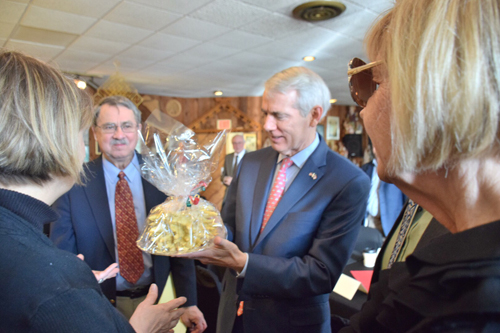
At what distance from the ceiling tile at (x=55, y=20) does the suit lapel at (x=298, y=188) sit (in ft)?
9.23

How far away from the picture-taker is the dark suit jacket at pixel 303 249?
126cm

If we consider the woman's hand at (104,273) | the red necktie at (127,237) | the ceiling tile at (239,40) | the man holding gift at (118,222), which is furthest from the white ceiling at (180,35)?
the woman's hand at (104,273)

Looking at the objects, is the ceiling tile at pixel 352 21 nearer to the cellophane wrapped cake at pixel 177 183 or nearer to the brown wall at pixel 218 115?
the cellophane wrapped cake at pixel 177 183

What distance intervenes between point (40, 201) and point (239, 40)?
3348 mm

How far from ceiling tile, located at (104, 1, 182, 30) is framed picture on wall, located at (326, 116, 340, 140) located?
6552 millimetres

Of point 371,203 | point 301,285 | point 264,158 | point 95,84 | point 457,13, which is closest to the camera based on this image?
point 457,13

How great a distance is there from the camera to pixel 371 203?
359 centimetres

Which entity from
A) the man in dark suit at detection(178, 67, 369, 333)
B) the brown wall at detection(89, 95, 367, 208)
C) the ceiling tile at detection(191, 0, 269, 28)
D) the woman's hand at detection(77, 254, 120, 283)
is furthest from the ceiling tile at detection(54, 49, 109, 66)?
the woman's hand at detection(77, 254, 120, 283)

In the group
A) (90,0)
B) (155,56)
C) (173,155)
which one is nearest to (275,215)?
(173,155)

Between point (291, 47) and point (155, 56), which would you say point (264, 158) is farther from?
point (155, 56)

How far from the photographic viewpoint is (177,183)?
4.40ft

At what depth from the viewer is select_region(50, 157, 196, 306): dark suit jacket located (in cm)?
157

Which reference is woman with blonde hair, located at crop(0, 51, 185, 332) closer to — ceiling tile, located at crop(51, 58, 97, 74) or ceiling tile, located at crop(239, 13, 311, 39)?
Answer: ceiling tile, located at crop(239, 13, 311, 39)

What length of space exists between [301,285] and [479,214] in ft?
2.92
